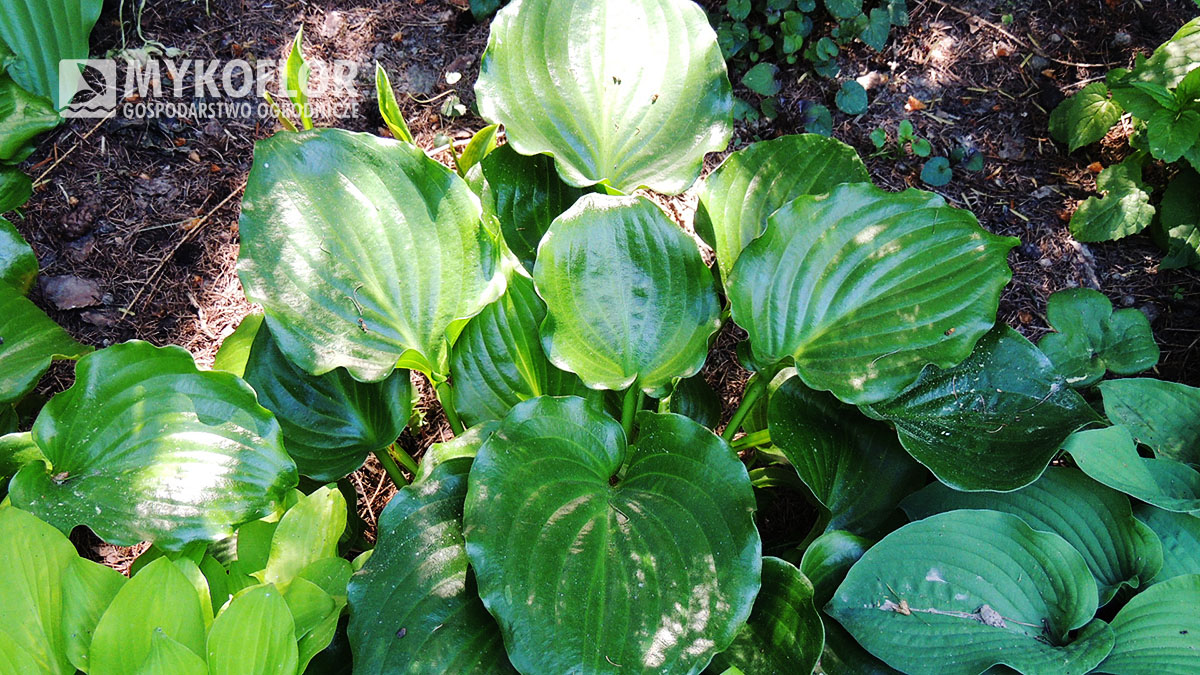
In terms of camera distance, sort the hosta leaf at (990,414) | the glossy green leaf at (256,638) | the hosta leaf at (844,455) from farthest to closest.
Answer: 1. the hosta leaf at (844,455)
2. the hosta leaf at (990,414)
3. the glossy green leaf at (256,638)

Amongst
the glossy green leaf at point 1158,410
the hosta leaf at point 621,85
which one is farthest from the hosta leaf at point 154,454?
the glossy green leaf at point 1158,410

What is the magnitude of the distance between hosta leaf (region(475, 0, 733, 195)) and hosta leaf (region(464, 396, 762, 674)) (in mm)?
577

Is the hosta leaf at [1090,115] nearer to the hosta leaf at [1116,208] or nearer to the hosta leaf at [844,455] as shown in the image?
the hosta leaf at [1116,208]

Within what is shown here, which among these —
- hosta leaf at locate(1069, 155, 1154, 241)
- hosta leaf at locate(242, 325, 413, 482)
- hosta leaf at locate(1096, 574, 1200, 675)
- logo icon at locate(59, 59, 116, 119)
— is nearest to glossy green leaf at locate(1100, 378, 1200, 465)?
hosta leaf at locate(1096, 574, 1200, 675)

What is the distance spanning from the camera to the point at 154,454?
1.30 m

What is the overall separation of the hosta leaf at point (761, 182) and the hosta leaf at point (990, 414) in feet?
1.48

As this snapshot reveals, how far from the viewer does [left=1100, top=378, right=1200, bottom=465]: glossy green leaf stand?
Result: 1519 mm

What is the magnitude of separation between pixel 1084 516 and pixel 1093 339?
504mm

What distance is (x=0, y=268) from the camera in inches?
68.5

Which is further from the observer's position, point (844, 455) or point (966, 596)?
point (844, 455)

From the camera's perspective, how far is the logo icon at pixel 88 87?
6.93ft

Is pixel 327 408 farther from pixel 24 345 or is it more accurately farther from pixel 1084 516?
pixel 1084 516

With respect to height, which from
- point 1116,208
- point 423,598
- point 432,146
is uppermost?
point 432,146

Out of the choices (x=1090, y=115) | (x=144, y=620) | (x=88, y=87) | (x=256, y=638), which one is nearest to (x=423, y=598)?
(x=256, y=638)
